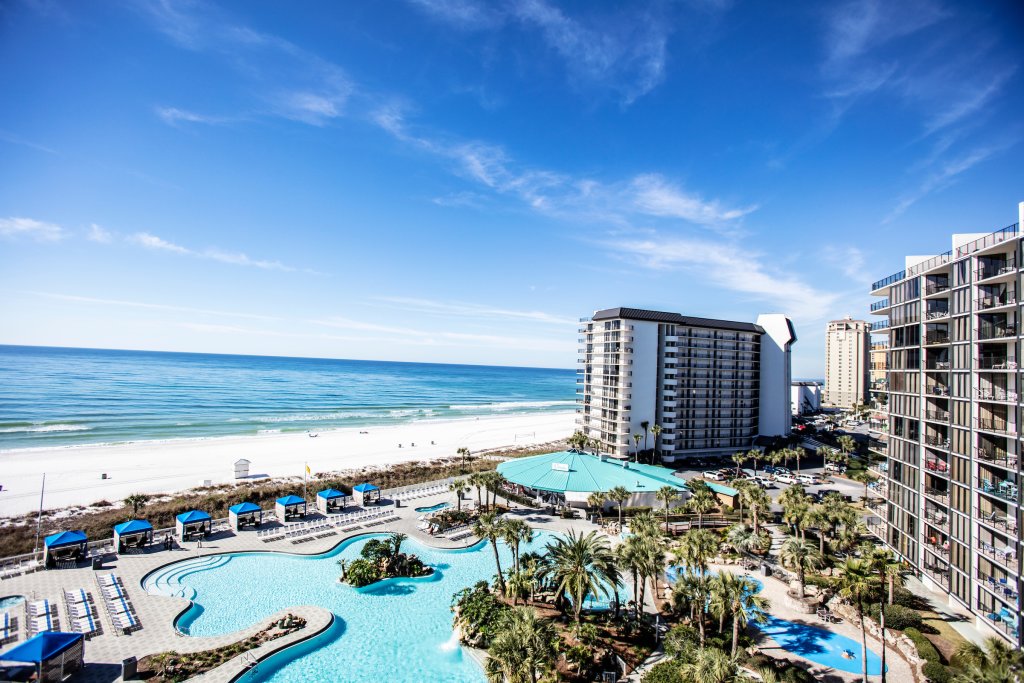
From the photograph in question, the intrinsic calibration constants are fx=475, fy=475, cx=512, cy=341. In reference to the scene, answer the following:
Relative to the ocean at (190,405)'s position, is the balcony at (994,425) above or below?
above

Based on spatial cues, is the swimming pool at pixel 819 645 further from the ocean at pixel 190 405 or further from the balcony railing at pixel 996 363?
the ocean at pixel 190 405

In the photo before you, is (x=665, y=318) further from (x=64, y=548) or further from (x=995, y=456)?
(x=64, y=548)

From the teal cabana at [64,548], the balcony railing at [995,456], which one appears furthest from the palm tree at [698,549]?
the teal cabana at [64,548]

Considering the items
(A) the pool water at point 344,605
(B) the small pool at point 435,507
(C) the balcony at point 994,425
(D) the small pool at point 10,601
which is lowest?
(A) the pool water at point 344,605

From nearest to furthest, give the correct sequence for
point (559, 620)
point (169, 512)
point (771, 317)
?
point (559, 620), point (169, 512), point (771, 317)

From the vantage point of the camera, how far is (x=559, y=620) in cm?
2825

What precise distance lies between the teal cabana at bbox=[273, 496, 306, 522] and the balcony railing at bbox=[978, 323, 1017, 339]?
2117 inches

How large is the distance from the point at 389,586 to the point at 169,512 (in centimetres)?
2701

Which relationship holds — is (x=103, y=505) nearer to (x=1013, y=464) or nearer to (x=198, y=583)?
(x=198, y=583)

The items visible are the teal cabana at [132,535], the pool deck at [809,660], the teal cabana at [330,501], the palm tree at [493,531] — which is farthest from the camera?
the teal cabana at [330,501]

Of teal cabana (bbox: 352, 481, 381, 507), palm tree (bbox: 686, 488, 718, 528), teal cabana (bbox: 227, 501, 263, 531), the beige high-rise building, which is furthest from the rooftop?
the beige high-rise building

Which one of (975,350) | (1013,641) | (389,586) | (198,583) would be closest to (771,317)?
(975,350)

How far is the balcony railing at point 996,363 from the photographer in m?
26.4

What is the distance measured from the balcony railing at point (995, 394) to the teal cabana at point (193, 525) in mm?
56377
